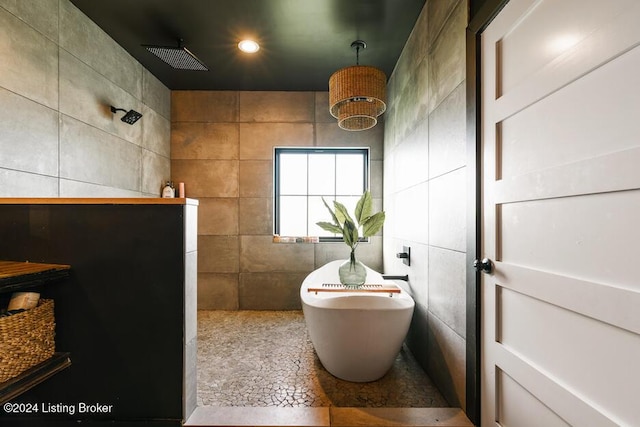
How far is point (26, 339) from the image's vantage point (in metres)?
1.14

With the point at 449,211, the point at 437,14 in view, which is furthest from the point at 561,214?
the point at 437,14

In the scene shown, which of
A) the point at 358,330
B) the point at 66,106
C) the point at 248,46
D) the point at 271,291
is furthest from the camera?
the point at 271,291

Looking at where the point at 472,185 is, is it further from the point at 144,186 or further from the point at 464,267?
the point at 144,186

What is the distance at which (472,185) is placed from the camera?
127 centimetres

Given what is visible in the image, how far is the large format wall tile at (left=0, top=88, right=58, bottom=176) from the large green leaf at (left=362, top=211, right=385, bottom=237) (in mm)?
2110

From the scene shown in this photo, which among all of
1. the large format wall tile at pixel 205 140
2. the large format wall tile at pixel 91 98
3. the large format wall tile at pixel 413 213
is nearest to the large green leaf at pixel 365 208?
the large format wall tile at pixel 413 213

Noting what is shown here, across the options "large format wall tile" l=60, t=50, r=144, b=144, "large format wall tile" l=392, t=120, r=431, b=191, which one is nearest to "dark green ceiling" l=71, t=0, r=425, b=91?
"large format wall tile" l=60, t=50, r=144, b=144

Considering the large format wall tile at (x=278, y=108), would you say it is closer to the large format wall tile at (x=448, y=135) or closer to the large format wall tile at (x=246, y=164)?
the large format wall tile at (x=246, y=164)

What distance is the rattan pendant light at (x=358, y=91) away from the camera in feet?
6.56

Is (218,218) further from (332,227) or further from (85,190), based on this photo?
(332,227)

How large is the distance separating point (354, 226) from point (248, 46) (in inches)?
69.6

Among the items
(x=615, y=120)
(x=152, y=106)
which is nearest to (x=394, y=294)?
(x=615, y=120)

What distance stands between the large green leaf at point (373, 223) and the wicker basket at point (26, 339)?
5.83ft

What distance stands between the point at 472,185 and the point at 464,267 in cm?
41
